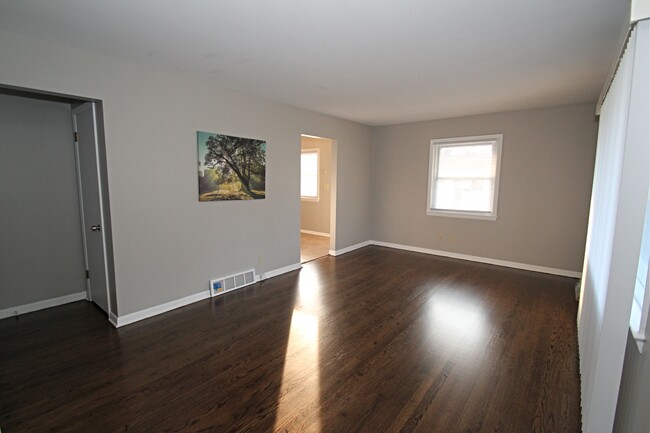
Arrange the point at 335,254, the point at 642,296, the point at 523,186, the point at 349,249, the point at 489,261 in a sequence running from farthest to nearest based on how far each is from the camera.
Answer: the point at 349,249, the point at 335,254, the point at 489,261, the point at 523,186, the point at 642,296

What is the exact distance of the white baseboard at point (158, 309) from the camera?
3.11 m

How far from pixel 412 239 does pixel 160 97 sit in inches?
198

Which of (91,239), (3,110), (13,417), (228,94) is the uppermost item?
(228,94)

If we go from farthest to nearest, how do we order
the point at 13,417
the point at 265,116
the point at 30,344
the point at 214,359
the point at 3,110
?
1. the point at 265,116
2. the point at 3,110
3. the point at 30,344
4. the point at 214,359
5. the point at 13,417

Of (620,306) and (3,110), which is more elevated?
(3,110)

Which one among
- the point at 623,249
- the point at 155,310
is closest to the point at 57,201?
the point at 155,310

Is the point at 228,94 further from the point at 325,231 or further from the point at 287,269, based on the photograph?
the point at 325,231

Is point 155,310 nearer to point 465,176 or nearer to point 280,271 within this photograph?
point 280,271

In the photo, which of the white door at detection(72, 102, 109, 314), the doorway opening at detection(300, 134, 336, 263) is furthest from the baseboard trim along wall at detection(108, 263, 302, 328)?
the doorway opening at detection(300, 134, 336, 263)

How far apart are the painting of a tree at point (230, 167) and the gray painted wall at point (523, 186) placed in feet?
10.7

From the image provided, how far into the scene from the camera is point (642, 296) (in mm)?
1500

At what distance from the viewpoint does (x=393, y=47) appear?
8.48 ft

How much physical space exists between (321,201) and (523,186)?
14.2 ft

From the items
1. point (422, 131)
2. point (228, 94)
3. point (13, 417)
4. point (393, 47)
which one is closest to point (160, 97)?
point (228, 94)
